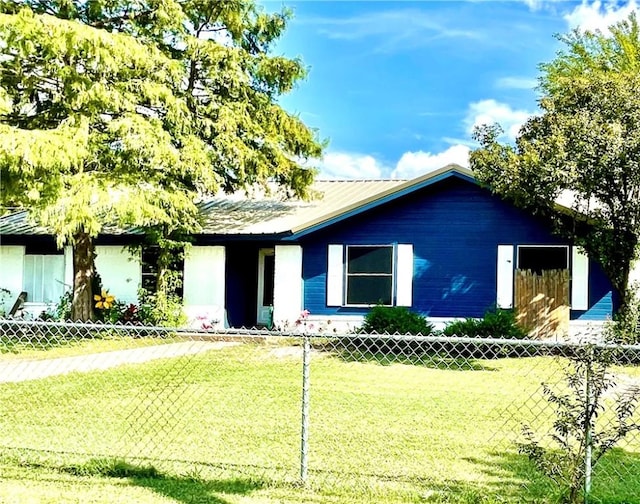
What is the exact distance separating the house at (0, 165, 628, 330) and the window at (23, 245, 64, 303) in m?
0.03

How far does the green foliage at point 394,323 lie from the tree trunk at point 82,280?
6907mm

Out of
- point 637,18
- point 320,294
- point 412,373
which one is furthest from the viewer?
point 637,18

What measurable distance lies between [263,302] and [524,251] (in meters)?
7.19

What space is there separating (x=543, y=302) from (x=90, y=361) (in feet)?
31.0

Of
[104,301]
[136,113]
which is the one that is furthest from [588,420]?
[104,301]

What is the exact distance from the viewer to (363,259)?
1605 cm

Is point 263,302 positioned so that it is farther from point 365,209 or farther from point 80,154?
point 80,154

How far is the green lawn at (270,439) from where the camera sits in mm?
4754

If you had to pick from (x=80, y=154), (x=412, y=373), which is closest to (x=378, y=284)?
(x=412, y=373)

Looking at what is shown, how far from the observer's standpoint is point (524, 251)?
15133 millimetres

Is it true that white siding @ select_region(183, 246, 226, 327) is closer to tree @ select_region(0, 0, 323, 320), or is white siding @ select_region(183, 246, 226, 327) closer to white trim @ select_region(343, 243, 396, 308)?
tree @ select_region(0, 0, 323, 320)

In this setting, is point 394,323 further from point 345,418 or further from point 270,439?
point 270,439

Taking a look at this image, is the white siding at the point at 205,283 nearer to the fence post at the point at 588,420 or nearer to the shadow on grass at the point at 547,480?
the shadow on grass at the point at 547,480

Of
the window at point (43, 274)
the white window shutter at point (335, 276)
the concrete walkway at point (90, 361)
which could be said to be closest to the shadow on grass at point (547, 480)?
the concrete walkway at point (90, 361)
